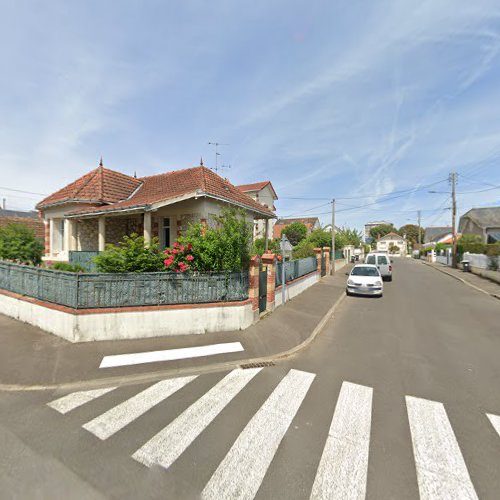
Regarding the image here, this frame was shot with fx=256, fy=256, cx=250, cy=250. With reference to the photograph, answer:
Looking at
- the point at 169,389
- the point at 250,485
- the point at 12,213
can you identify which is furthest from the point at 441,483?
the point at 12,213

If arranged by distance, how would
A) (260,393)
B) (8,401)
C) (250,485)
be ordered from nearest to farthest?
(250,485), (8,401), (260,393)

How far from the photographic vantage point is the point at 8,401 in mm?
3957

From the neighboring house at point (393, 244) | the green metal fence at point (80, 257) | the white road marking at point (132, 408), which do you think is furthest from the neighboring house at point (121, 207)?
the neighboring house at point (393, 244)

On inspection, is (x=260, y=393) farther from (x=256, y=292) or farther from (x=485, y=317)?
(x=485, y=317)

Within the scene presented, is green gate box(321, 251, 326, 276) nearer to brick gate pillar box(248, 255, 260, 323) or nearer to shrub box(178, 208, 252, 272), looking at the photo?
brick gate pillar box(248, 255, 260, 323)

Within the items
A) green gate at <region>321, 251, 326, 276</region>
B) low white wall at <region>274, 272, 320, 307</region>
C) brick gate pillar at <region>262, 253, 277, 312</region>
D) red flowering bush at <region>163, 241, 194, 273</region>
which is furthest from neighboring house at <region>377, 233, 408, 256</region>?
red flowering bush at <region>163, 241, 194, 273</region>

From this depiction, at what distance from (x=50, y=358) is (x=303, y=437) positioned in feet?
17.2

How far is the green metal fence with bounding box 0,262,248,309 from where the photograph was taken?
20.2 ft

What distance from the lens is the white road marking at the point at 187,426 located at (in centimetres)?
288

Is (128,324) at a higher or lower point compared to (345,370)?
higher

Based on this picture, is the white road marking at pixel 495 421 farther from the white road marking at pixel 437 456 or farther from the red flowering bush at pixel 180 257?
the red flowering bush at pixel 180 257

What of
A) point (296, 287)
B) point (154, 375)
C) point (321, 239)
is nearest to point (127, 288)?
point (154, 375)

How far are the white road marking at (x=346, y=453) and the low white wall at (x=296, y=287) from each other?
5.66 meters

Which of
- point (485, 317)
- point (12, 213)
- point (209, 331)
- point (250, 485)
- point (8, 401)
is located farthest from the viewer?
point (12, 213)
